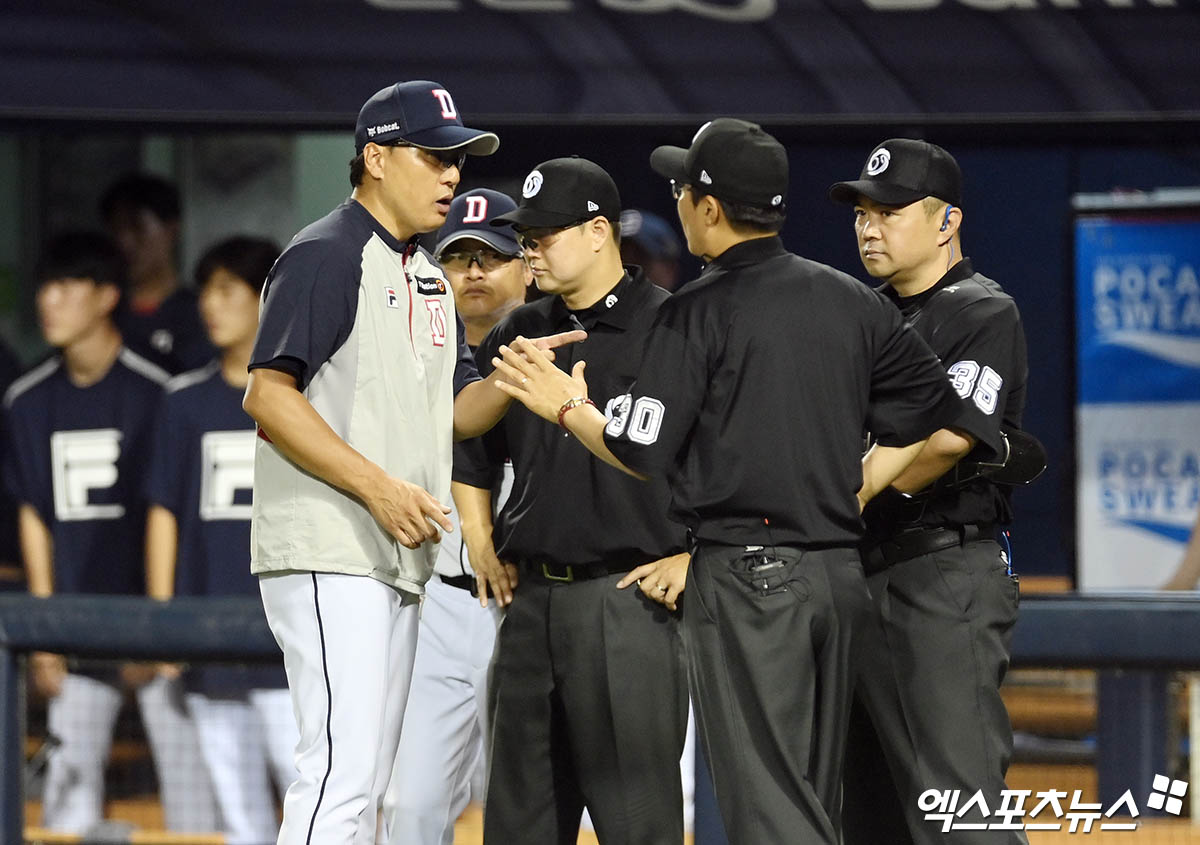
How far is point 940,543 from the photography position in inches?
113

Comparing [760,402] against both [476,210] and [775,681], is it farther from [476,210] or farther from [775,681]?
[476,210]

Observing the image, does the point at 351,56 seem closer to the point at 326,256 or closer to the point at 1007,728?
the point at 326,256

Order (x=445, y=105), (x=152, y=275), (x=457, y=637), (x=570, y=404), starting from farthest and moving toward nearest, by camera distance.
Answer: (x=152, y=275)
(x=457, y=637)
(x=445, y=105)
(x=570, y=404)

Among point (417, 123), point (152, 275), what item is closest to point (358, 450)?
point (417, 123)

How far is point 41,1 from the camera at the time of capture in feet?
14.6

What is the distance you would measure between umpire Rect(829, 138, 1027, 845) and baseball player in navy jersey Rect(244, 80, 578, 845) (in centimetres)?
80

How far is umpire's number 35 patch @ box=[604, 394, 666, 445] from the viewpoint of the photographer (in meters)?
2.55

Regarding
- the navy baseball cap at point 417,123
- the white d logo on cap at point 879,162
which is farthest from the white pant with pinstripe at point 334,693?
the white d logo on cap at point 879,162

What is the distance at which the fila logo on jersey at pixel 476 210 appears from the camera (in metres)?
3.52

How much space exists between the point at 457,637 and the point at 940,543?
1058 mm

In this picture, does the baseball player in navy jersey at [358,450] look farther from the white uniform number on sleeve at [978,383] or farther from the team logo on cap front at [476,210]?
the white uniform number on sleeve at [978,383]

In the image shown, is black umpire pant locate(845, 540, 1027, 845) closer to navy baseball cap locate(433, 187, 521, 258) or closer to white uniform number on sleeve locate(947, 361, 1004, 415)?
white uniform number on sleeve locate(947, 361, 1004, 415)

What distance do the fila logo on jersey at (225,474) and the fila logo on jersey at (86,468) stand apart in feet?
1.37

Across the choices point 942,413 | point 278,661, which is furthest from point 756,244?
point 278,661
